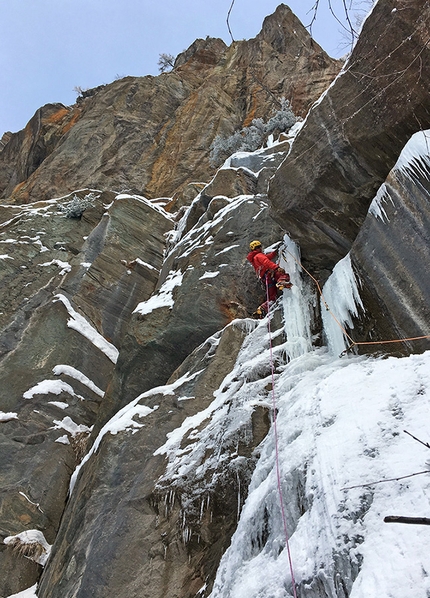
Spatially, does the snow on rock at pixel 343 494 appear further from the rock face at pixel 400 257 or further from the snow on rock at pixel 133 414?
the snow on rock at pixel 133 414

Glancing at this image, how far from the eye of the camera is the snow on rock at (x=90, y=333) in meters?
10.1

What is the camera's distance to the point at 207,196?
10656 mm

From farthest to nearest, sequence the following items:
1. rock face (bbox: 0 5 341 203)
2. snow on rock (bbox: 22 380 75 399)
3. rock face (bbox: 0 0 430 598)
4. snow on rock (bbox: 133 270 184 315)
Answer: rock face (bbox: 0 5 341 203) < snow on rock (bbox: 22 380 75 399) < snow on rock (bbox: 133 270 184 315) < rock face (bbox: 0 0 430 598)

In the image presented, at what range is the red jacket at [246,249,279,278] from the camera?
7039 mm

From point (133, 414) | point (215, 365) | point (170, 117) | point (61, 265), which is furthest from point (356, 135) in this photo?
point (170, 117)

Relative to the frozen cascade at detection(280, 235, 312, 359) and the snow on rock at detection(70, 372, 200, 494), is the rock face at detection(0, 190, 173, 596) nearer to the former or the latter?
the snow on rock at detection(70, 372, 200, 494)

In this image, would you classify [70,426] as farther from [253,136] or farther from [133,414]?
[253,136]

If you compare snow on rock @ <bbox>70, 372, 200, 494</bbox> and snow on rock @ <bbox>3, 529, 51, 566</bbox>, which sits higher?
snow on rock @ <bbox>70, 372, 200, 494</bbox>

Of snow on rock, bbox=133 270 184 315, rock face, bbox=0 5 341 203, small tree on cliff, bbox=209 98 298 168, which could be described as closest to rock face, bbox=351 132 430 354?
snow on rock, bbox=133 270 184 315

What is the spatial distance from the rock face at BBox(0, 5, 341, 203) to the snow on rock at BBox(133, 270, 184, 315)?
7.44 metres

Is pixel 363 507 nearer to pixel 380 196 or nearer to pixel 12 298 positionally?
pixel 380 196

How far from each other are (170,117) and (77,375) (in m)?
12.9

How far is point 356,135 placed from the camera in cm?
557

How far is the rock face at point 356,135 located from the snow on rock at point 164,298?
2.60 metres
